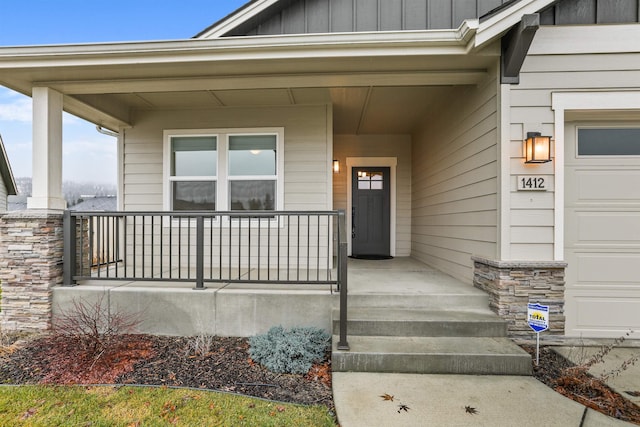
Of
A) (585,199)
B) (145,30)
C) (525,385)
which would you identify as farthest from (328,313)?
(145,30)

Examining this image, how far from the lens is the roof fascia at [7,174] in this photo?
10500 millimetres

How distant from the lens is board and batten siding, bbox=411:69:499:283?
10.9ft

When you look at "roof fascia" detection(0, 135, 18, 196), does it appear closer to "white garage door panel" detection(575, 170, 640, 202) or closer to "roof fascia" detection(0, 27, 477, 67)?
"roof fascia" detection(0, 27, 477, 67)

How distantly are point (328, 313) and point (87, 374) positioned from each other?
2094 mm

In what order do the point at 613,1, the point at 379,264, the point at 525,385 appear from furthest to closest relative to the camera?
the point at 379,264
the point at 613,1
the point at 525,385

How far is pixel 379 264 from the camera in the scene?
Result: 526 centimetres

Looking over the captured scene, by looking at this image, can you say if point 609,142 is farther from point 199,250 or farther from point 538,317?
point 199,250

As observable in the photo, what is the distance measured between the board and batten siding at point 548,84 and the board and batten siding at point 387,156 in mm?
3267

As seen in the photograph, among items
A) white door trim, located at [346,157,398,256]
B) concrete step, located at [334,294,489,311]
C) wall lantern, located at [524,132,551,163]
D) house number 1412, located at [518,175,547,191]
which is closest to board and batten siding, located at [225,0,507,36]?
wall lantern, located at [524,132,551,163]

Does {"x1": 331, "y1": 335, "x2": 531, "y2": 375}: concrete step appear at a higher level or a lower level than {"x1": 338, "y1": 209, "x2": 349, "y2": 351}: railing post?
lower

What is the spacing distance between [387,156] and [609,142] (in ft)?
11.8

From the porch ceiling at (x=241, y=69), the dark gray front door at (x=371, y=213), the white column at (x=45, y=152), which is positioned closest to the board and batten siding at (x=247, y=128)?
the porch ceiling at (x=241, y=69)

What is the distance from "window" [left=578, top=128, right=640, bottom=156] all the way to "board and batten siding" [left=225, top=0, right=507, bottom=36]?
186 cm

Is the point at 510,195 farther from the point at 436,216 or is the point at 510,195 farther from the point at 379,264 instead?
the point at 379,264
